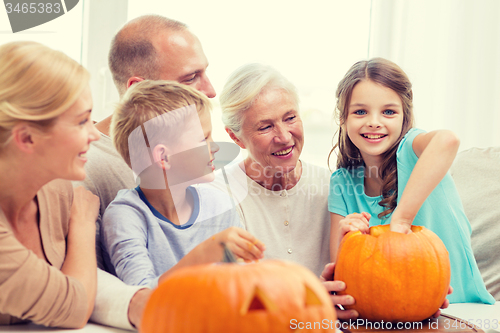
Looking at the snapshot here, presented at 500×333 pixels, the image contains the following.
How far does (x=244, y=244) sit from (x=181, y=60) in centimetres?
89

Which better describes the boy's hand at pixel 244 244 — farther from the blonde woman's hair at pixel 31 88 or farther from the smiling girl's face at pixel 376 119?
the smiling girl's face at pixel 376 119

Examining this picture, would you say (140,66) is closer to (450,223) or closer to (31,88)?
(31,88)

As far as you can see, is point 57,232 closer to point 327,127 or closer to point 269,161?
point 269,161

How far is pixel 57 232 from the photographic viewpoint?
35.4 inches

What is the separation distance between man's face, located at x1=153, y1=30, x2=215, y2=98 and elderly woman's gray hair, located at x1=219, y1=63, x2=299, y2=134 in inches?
3.0

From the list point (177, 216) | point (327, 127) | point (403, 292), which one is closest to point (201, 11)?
point (327, 127)

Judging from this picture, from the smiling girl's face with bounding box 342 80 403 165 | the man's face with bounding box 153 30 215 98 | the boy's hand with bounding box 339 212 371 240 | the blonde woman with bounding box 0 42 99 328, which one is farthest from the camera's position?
the man's face with bounding box 153 30 215 98

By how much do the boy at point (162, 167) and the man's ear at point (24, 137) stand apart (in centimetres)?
32

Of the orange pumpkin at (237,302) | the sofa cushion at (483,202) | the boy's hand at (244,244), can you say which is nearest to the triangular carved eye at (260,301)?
the orange pumpkin at (237,302)

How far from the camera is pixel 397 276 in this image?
0.82m

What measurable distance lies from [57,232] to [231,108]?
28.5 inches

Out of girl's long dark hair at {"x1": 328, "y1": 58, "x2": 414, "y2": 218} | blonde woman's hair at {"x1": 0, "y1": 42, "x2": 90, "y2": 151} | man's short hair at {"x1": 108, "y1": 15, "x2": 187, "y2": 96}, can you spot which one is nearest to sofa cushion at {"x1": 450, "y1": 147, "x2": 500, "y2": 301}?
girl's long dark hair at {"x1": 328, "y1": 58, "x2": 414, "y2": 218}

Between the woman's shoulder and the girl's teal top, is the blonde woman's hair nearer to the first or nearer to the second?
the woman's shoulder

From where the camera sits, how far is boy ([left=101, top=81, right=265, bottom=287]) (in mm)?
1038
